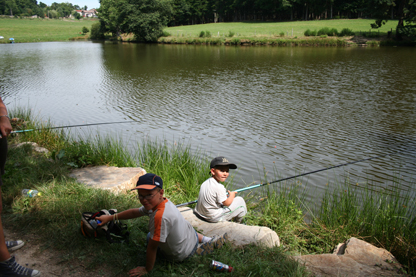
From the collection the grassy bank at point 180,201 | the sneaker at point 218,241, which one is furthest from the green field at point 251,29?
the sneaker at point 218,241

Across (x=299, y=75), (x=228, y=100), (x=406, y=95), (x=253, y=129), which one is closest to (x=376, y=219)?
(x=253, y=129)

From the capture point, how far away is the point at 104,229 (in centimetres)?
328

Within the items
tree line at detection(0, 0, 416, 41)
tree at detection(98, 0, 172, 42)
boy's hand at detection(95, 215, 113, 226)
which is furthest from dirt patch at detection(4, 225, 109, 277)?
tree at detection(98, 0, 172, 42)

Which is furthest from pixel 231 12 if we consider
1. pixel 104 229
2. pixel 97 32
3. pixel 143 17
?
pixel 104 229

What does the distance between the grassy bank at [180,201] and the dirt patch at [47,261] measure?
0.22ft

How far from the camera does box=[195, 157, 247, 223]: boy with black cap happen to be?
3.86 m

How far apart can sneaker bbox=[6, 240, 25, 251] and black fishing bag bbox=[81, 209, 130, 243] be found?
629 millimetres

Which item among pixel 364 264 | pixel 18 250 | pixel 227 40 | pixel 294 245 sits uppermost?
pixel 227 40

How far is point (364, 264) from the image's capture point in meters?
3.26

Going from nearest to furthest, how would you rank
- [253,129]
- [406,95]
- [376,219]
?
1. [376,219]
2. [253,129]
3. [406,95]

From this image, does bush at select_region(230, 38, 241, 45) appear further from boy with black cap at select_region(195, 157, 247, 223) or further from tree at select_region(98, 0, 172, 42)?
boy with black cap at select_region(195, 157, 247, 223)

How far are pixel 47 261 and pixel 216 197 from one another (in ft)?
6.51

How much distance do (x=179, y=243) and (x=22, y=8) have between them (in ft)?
595

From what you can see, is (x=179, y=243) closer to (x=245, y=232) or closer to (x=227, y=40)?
(x=245, y=232)
